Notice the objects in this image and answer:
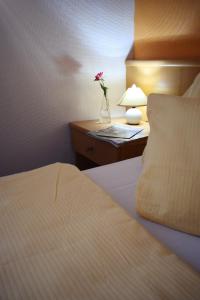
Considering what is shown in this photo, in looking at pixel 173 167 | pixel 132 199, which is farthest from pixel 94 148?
pixel 173 167

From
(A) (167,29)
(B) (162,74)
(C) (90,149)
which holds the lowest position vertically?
(C) (90,149)

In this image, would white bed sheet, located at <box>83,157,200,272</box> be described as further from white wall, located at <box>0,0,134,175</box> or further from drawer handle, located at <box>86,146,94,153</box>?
white wall, located at <box>0,0,134,175</box>

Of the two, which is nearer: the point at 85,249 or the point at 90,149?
the point at 85,249

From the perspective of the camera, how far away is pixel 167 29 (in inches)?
63.4

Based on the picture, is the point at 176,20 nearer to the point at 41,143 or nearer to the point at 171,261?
the point at 41,143

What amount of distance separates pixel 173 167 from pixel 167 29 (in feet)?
4.18

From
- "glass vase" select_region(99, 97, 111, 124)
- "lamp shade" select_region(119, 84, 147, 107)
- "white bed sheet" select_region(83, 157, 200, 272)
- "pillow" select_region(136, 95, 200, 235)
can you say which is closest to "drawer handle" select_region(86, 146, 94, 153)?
"glass vase" select_region(99, 97, 111, 124)

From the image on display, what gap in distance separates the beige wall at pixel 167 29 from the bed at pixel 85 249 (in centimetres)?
106

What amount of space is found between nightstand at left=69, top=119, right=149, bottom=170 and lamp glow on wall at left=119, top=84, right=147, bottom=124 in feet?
0.25

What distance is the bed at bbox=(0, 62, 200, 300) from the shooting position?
0.50 meters

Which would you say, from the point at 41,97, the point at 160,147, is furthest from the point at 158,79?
the point at 160,147

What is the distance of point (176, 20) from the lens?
4.99 ft

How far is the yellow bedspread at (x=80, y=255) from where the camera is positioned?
0.50 m

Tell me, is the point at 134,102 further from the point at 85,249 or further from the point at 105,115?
the point at 85,249
